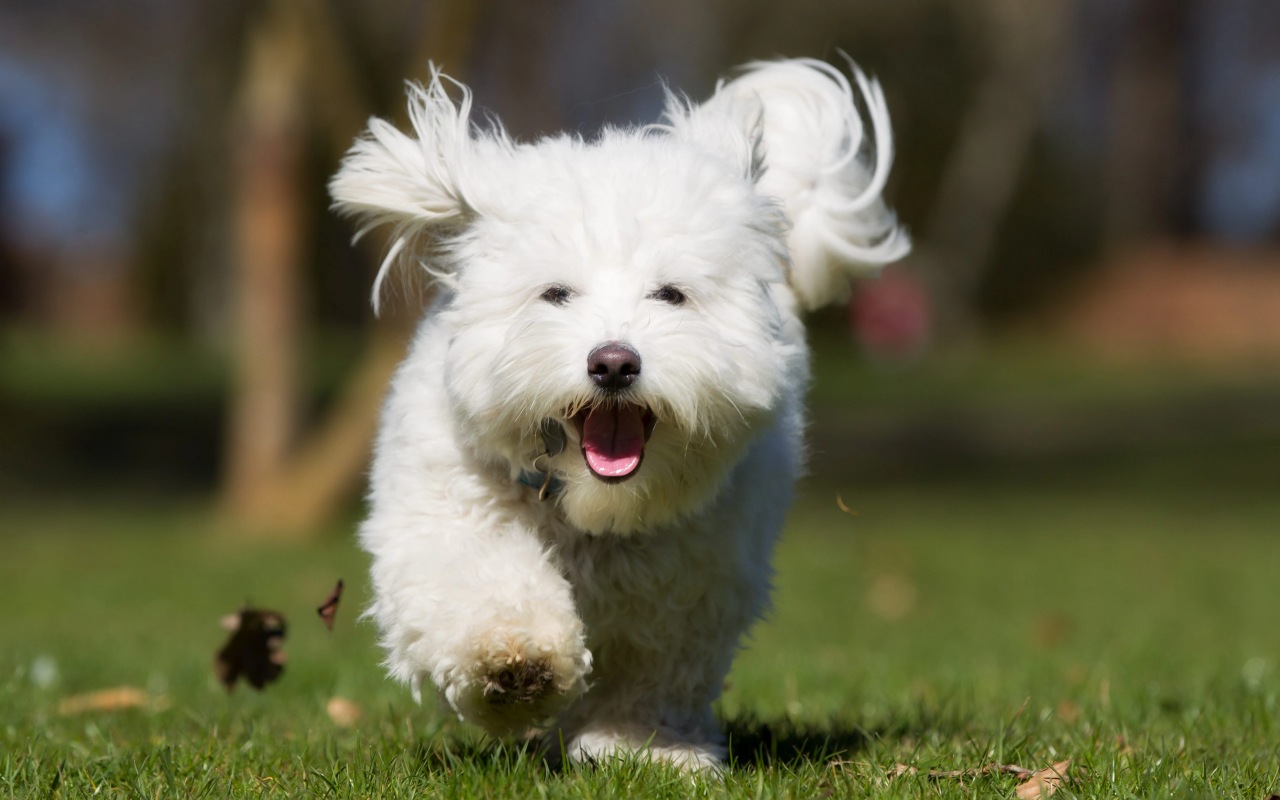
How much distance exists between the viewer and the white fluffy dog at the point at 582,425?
3469 millimetres

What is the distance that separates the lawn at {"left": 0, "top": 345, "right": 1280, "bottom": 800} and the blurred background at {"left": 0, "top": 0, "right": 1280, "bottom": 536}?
6.17 ft

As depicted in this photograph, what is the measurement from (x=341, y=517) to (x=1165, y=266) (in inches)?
987

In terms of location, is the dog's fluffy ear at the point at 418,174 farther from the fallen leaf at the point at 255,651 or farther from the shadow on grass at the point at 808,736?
the shadow on grass at the point at 808,736

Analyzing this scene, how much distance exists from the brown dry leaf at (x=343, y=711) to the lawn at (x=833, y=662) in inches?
2.4

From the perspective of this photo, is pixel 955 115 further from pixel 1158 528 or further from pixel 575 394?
pixel 575 394

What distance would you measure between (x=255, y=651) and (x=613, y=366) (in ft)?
6.96

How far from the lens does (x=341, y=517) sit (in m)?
12.9

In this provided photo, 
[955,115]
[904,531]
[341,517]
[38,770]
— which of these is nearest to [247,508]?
[341,517]

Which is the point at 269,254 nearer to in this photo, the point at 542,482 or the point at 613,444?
the point at 542,482

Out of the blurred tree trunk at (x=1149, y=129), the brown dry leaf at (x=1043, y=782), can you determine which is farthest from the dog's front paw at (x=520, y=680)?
the blurred tree trunk at (x=1149, y=129)

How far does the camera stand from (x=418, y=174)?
12.9ft

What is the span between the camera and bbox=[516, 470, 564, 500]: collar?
3.69 m

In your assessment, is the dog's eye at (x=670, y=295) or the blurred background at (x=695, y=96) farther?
the blurred background at (x=695, y=96)

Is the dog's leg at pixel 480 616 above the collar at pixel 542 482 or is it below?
below
